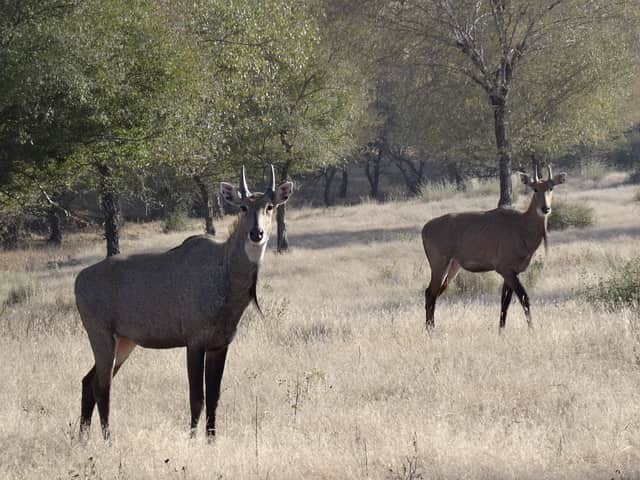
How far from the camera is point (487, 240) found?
14.1m

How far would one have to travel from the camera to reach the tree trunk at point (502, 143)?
26688 millimetres

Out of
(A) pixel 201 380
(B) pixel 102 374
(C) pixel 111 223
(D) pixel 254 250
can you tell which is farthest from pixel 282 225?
(A) pixel 201 380

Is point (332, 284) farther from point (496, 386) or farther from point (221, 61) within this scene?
point (496, 386)

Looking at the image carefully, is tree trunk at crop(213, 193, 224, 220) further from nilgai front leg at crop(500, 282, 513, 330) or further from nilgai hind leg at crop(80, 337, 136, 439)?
nilgai hind leg at crop(80, 337, 136, 439)

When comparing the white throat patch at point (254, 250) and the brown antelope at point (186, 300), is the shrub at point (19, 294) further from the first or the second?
the white throat patch at point (254, 250)

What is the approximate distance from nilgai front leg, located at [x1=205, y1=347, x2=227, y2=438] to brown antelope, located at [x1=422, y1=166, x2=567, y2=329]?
6.28 m

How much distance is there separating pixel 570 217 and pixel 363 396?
22.8 metres

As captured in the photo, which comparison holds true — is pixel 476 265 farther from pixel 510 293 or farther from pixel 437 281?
pixel 510 293

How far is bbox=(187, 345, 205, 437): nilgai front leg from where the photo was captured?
7.66 metres

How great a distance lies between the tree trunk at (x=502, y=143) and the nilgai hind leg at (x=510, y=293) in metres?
13.5

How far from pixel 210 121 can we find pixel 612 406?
1105 centimetres

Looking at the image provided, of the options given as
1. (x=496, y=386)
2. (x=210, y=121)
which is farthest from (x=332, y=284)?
(x=496, y=386)

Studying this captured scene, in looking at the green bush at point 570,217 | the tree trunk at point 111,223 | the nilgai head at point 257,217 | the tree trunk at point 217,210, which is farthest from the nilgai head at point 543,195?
the tree trunk at point 217,210

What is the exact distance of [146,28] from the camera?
15484mm
